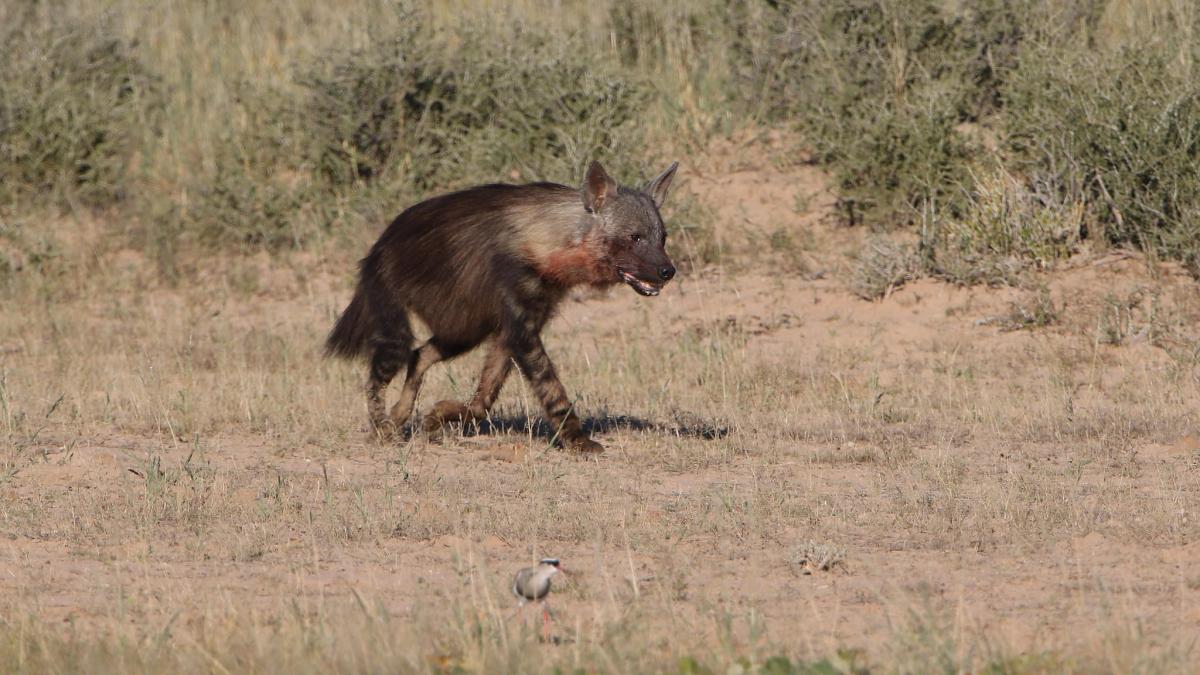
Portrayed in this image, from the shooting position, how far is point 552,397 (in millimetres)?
8258

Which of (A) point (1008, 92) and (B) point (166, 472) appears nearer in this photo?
(B) point (166, 472)

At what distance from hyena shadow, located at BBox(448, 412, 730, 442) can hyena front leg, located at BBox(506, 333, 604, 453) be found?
28 centimetres

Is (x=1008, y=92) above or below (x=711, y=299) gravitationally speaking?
above

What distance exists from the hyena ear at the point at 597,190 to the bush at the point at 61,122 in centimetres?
759

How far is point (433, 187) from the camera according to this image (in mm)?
13805

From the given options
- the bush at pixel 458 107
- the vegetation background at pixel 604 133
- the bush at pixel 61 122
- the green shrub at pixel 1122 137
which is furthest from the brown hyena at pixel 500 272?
the bush at pixel 61 122

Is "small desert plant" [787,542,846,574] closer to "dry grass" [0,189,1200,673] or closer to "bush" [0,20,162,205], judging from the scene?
"dry grass" [0,189,1200,673]

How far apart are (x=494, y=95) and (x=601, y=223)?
601 cm

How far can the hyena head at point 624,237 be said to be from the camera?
8008 millimetres

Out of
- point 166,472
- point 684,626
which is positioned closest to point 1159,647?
point 684,626

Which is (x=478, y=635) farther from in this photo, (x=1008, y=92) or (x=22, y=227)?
(x=22, y=227)

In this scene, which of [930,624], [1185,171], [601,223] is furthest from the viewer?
[1185,171]

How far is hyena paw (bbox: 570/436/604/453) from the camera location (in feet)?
27.1

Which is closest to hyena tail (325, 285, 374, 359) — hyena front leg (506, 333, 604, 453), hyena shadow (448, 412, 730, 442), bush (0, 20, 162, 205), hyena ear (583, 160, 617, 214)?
hyena shadow (448, 412, 730, 442)
